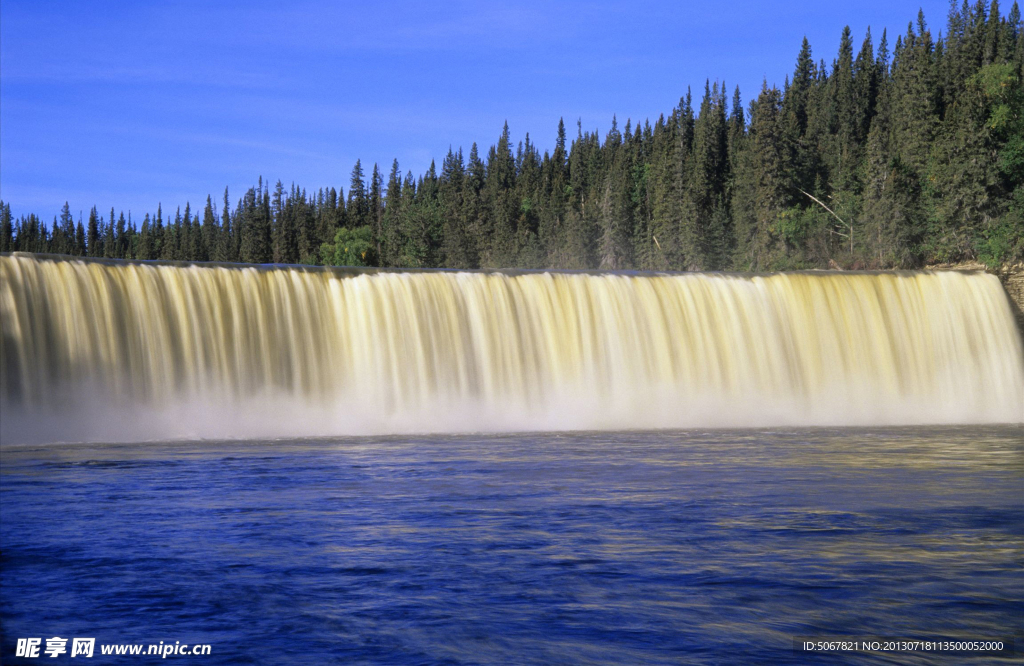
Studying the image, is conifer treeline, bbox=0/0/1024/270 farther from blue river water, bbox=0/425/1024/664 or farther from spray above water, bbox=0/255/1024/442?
blue river water, bbox=0/425/1024/664

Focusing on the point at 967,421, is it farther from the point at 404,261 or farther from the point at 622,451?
the point at 404,261

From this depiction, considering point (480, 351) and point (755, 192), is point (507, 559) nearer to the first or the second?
point (480, 351)

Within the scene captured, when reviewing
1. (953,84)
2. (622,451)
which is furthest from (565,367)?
(953,84)

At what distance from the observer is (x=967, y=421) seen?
2853 centimetres

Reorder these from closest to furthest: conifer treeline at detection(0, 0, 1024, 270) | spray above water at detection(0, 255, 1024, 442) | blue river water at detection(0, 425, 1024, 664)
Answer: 1. blue river water at detection(0, 425, 1024, 664)
2. spray above water at detection(0, 255, 1024, 442)
3. conifer treeline at detection(0, 0, 1024, 270)

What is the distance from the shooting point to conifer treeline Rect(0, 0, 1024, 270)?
58219 millimetres

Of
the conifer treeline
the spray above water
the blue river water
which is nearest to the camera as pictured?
the blue river water

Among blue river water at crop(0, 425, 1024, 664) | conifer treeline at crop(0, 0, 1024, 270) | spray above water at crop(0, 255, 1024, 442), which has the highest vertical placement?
conifer treeline at crop(0, 0, 1024, 270)

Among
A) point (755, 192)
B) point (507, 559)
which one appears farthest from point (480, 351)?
point (755, 192)

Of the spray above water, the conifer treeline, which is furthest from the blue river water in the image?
the conifer treeline

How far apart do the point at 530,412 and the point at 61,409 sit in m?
10.4

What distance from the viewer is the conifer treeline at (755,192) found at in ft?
191

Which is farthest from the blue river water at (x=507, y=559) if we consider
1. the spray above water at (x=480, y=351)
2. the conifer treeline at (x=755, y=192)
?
the conifer treeline at (x=755, y=192)

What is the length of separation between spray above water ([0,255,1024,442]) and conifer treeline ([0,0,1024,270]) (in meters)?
18.9
